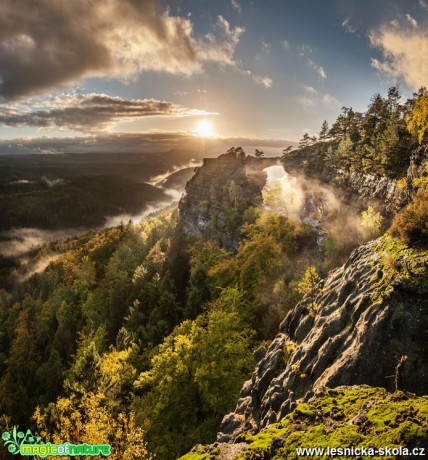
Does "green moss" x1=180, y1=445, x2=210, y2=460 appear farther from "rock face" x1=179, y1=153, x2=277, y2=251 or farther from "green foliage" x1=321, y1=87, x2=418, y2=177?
"rock face" x1=179, y1=153, x2=277, y2=251

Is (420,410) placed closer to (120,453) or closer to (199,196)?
(120,453)

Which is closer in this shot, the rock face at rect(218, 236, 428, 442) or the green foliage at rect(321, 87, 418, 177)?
the rock face at rect(218, 236, 428, 442)

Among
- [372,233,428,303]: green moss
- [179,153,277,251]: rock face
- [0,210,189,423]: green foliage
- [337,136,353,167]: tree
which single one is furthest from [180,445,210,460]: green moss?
[179,153,277,251]: rock face

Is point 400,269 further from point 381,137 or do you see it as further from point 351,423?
point 381,137

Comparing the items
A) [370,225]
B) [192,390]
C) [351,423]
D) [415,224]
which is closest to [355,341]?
[351,423]

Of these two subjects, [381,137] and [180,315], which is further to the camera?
[180,315]

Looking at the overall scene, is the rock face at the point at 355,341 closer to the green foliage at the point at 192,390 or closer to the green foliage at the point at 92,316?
the green foliage at the point at 192,390

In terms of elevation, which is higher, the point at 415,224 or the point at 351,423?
the point at 415,224

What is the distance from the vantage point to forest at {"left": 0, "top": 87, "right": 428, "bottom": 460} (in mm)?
30562

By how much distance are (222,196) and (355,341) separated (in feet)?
268

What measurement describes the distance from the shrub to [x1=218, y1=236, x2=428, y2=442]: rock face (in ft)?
2.62

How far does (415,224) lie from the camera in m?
19.5

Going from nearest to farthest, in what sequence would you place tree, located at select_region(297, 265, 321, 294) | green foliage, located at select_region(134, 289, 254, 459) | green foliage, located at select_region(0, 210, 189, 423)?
green foliage, located at select_region(134, 289, 254, 459) < tree, located at select_region(297, 265, 321, 294) < green foliage, located at select_region(0, 210, 189, 423)

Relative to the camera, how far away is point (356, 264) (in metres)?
23.1
